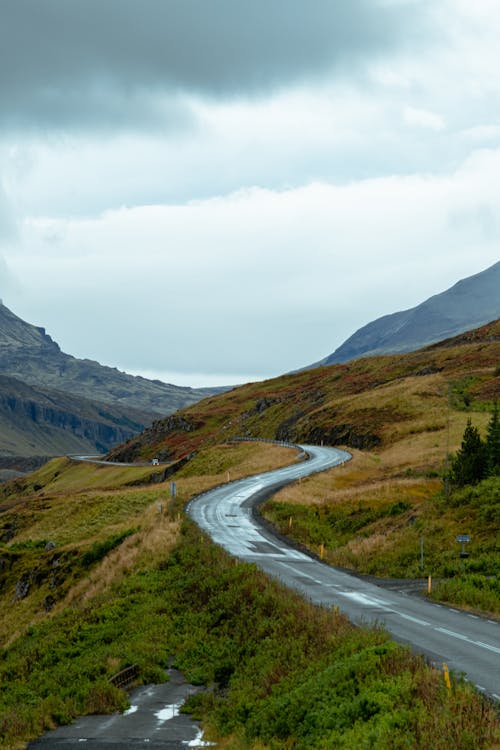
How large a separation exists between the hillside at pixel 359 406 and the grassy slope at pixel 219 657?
107ft

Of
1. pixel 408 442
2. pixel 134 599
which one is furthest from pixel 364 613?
pixel 408 442

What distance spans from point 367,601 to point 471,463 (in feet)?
59.7

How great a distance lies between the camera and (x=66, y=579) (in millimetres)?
41438

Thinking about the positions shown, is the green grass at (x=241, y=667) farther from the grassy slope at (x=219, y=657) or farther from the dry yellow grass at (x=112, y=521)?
the dry yellow grass at (x=112, y=521)

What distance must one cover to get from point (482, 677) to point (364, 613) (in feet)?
24.4

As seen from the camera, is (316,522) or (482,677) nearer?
(482,677)

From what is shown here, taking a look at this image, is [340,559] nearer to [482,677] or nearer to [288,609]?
[288,609]

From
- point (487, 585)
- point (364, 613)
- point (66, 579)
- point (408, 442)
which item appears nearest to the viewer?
point (364, 613)

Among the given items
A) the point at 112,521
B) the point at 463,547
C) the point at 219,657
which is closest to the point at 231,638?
the point at 219,657

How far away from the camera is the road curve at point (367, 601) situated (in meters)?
17.1

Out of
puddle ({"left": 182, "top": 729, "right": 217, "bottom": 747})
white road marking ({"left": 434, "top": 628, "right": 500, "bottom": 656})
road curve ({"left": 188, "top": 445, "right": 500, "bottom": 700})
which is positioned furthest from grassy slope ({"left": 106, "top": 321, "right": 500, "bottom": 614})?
puddle ({"left": 182, "top": 729, "right": 217, "bottom": 747})

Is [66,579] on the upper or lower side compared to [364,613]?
lower

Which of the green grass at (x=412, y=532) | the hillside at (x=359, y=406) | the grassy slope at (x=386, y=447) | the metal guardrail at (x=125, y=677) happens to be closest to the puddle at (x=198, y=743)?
the metal guardrail at (x=125, y=677)

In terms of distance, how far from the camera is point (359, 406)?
100188 mm
